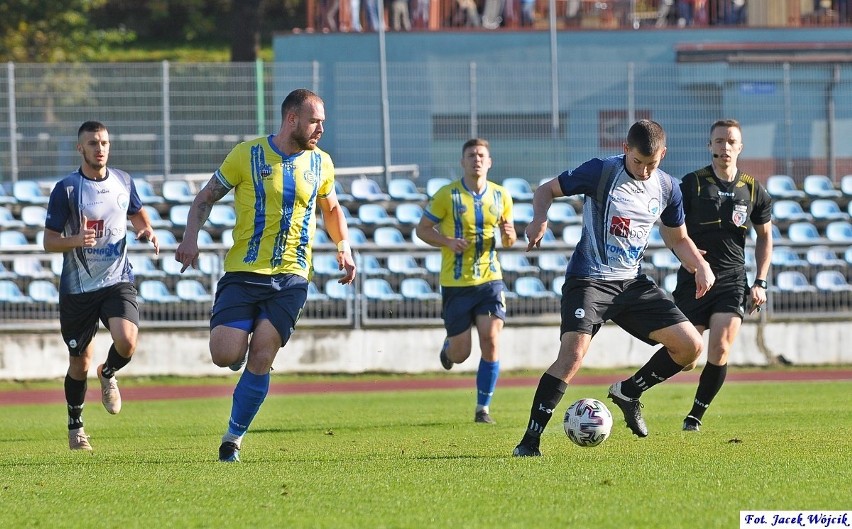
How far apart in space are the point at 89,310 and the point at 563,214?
13.4 metres

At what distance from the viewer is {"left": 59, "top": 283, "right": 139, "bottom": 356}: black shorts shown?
31.8 feet

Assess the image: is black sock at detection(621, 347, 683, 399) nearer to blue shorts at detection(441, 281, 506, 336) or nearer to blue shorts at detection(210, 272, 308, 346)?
blue shorts at detection(210, 272, 308, 346)

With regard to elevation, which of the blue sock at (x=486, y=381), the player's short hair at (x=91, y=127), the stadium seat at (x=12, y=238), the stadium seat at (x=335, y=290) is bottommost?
the blue sock at (x=486, y=381)

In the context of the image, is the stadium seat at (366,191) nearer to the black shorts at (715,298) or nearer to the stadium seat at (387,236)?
the stadium seat at (387,236)

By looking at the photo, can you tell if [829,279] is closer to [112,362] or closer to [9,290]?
[9,290]

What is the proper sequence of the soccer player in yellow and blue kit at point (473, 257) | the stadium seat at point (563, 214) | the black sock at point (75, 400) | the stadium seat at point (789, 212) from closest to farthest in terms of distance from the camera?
the black sock at point (75, 400)
the soccer player in yellow and blue kit at point (473, 257)
the stadium seat at point (563, 214)
the stadium seat at point (789, 212)

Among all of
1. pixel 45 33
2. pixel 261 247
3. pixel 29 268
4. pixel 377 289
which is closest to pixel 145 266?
pixel 29 268

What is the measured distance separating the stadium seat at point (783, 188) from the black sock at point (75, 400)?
636 inches

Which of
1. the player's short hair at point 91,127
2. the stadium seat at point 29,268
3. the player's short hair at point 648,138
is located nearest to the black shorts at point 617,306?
the player's short hair at point 648,138

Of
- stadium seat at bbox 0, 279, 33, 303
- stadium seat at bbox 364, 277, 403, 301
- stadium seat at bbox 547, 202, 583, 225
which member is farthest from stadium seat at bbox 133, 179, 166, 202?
stadium seat at bbox 547, 202, 583, 225

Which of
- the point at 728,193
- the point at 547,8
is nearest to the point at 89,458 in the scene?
the point at 728,193

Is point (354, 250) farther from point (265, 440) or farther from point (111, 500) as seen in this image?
point (111, 500)

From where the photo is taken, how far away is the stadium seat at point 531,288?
61.9 ft

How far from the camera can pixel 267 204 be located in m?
7.99
